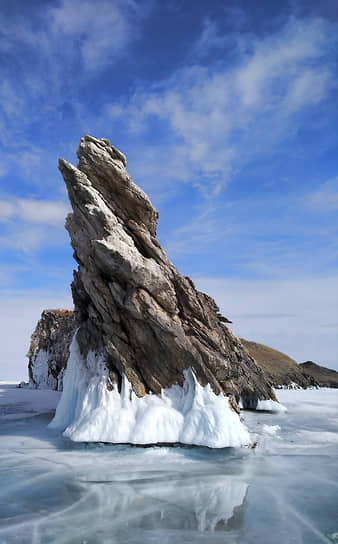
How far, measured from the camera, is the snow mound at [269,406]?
2947 cm

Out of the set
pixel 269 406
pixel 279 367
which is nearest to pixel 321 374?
pixel 279 367

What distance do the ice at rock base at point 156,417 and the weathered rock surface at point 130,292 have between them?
0.45 meters

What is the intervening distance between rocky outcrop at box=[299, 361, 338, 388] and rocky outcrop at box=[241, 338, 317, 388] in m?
2.88

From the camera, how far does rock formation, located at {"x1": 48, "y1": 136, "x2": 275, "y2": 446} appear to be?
16.0 metres

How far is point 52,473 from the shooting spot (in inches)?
425

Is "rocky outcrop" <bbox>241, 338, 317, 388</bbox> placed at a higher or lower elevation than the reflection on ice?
higher

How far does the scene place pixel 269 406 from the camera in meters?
29.7

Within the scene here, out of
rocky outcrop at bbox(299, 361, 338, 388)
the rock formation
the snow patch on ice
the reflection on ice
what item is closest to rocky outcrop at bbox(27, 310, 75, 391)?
the rock formation

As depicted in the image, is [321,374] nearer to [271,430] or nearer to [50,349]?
[50,349]

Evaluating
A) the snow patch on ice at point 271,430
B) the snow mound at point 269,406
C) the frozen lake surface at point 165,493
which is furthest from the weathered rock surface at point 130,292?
the snow mound at point 269,406

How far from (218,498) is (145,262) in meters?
10.1

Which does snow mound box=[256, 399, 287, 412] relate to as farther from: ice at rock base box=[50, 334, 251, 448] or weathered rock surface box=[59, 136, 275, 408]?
ice at rock base box=[50, 334, 251, 448]

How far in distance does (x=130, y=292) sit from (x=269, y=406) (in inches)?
789

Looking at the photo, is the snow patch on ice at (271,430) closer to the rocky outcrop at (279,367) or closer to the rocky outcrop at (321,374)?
the rocky outcrop at (279,367)
